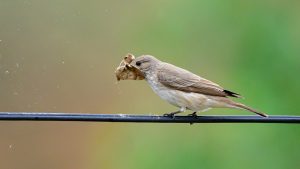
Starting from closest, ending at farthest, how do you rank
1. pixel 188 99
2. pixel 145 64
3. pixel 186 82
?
pixel 188 99 < pixel 186 82 < pixel 145 64

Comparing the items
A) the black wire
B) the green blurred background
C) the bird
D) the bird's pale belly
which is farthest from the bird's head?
the green blurred background

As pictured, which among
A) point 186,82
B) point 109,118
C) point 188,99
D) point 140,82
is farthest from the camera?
point 140,82

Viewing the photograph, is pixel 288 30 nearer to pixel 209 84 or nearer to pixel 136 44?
pixel 136 44

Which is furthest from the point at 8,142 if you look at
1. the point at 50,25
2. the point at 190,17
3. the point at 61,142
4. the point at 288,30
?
the point at 288,30

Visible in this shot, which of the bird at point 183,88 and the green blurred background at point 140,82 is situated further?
the green blurred background at point 140,82

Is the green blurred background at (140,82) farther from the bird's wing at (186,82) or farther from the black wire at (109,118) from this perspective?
the black wire at (109,118)

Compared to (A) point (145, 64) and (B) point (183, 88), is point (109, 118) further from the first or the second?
(A) point (145, 64)

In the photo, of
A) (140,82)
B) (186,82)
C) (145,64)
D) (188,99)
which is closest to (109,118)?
(188,99)

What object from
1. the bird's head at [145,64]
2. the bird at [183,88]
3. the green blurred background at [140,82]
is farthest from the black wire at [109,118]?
the green blurred background at [140,82]

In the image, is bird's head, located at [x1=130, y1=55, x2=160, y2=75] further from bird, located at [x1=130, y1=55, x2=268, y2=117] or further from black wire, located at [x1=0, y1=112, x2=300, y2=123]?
Result: black wire, located at [x1=0, y1=112, x2=300, y2=123]
